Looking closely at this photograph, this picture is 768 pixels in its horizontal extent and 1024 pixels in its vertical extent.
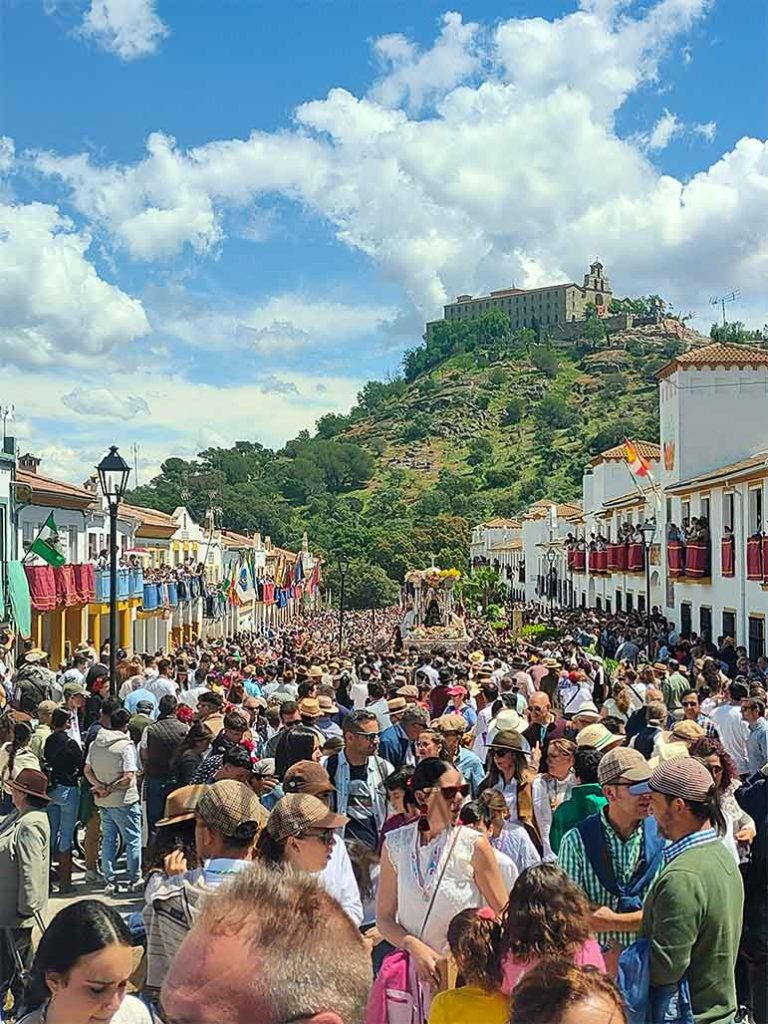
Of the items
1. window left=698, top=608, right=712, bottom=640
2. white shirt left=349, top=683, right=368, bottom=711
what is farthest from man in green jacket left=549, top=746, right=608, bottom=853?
window left=698, top=608, right=712, bottom=640

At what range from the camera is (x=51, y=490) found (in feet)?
102

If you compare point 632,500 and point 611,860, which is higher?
point 632,500

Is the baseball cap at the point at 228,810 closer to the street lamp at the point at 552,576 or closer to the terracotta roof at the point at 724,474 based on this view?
the terracotta roof at the point at 724,474

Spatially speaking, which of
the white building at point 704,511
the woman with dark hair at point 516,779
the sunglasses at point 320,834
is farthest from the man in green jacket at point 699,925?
the white building at point 704,511

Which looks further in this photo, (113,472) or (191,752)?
(113,472)

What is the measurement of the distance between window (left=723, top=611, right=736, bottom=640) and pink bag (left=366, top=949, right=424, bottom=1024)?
23.6 m

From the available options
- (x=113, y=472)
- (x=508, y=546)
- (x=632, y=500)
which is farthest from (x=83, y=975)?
(x=508, y=546)

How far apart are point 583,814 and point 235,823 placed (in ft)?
7.27

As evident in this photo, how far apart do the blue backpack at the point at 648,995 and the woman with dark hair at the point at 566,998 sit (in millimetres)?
1193

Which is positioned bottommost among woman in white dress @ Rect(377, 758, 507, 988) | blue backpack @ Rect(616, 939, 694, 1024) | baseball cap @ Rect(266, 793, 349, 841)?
blue backpack @ Rect(616, 939, 694, 1024)

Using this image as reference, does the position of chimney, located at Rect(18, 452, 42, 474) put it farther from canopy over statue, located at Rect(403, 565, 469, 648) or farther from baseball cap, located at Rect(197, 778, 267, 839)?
baseball cap, located at Rect(197, 778, 267, 839)

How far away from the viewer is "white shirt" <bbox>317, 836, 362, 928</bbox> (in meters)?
5.34

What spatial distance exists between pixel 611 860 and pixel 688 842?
0.56 m

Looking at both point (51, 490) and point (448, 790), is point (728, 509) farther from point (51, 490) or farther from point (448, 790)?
point (448, 790)
